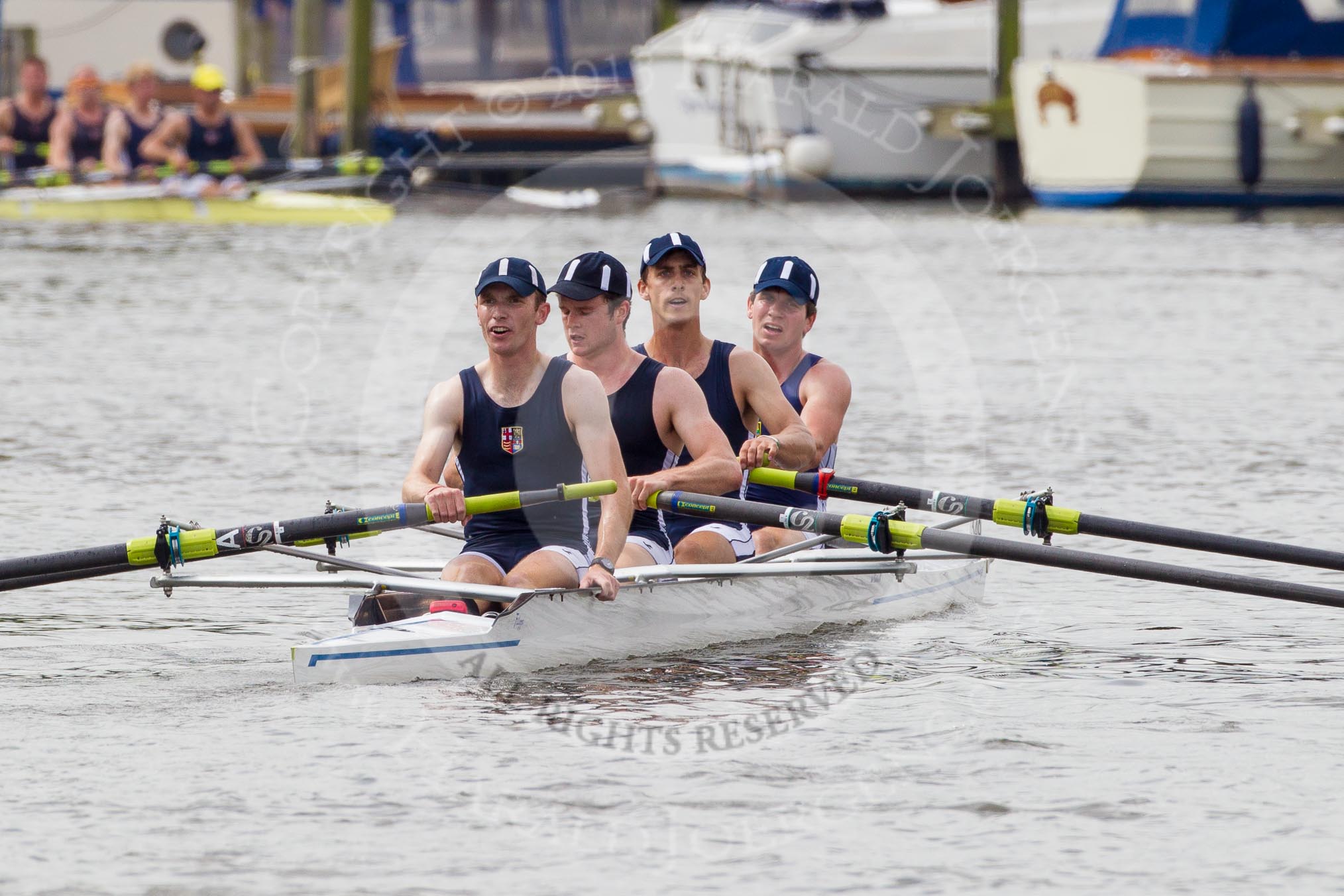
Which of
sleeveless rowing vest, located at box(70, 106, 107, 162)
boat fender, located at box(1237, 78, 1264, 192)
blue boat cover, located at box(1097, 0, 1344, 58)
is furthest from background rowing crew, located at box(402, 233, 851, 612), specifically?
blue boat cover, located at box(1097, 0, 1344, 58)

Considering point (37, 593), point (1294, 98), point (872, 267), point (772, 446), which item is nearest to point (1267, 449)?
point (772, 446)

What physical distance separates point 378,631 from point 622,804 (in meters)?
1.65

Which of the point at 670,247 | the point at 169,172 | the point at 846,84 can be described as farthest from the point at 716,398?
the point at 846,84

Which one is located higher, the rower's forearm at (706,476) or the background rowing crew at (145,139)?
the background rowing crew at (145,139)

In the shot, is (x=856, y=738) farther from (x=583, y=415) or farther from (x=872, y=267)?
(x=872, y=267)

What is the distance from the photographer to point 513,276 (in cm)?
788

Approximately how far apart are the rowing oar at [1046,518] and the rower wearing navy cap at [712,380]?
6.8 inches

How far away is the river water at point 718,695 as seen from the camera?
6035 mm

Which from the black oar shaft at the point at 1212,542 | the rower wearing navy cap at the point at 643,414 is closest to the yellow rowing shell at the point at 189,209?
the rower wearing navy cap at the point at 643,414

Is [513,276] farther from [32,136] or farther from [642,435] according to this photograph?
[32,136]

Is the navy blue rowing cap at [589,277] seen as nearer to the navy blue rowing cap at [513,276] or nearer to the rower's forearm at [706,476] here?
the navy blue rowing cap at [513,276]

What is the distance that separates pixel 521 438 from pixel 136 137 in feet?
71.5

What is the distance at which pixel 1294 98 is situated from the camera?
32531 mm

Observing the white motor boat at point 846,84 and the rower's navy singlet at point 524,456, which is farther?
the white motor boat at point 846,84
